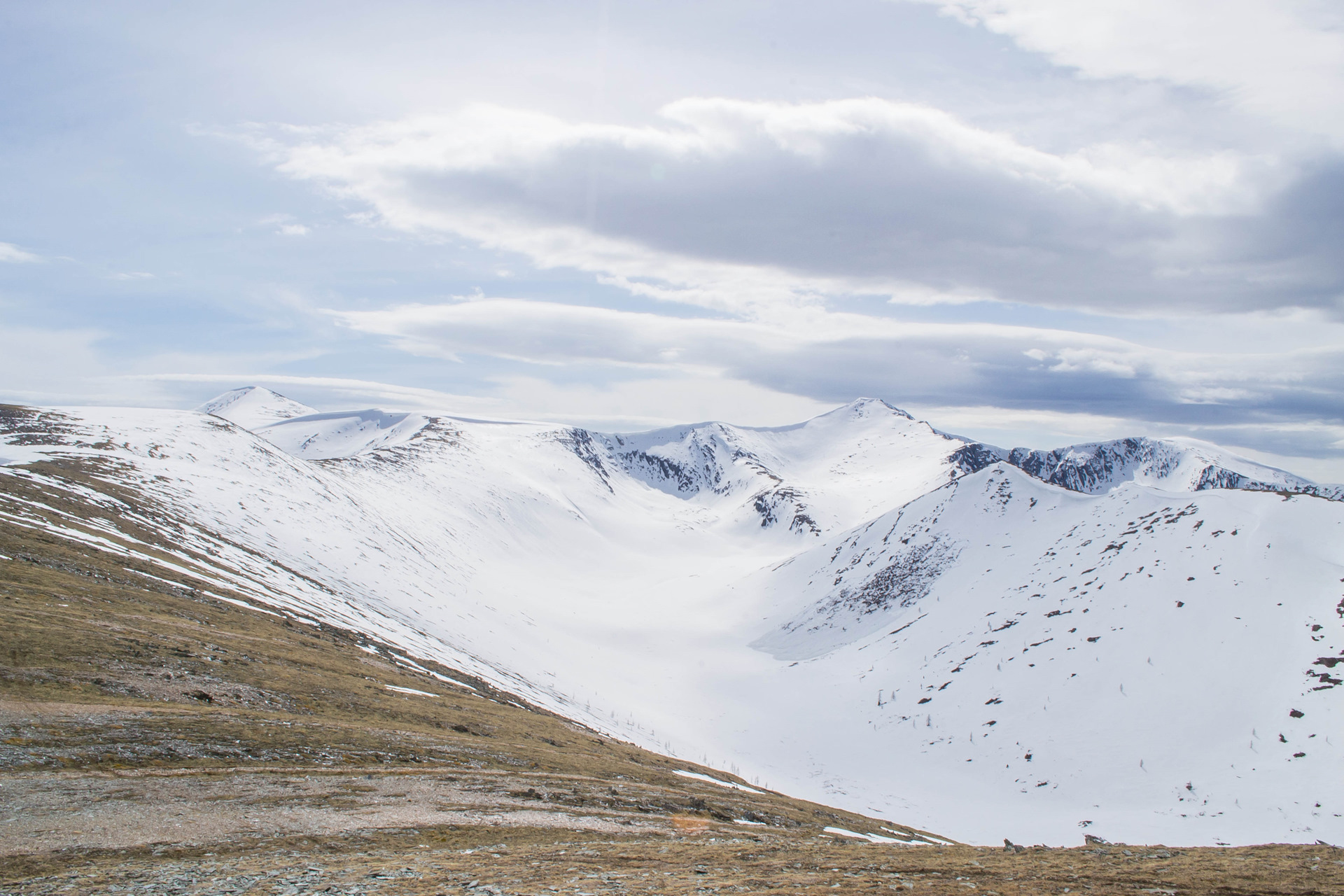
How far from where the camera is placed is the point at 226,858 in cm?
1214

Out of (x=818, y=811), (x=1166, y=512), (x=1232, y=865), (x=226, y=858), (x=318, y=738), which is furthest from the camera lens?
(x=1166, y=512)

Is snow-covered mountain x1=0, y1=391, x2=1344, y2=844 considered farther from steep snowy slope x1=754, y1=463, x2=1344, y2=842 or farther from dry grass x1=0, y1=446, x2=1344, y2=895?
dry grass x1=0, y1=446, x2=1344, y2=895

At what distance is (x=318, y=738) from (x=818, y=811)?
21.4 m

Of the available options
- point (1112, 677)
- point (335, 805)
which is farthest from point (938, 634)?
point (335, 805)

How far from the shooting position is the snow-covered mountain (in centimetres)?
3812

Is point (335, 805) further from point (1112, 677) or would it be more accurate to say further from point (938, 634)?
point (938, 634)

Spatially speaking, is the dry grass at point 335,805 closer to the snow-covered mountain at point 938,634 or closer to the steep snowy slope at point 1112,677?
the steep snowy slope at point 1112,677

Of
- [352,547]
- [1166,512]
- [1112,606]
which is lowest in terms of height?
[352,547]

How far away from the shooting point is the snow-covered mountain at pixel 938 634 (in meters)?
38.1

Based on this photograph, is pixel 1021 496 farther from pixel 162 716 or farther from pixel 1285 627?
pixel 162 716

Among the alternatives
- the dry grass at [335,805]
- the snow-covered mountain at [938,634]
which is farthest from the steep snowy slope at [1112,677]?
the dry grass at [335,805]

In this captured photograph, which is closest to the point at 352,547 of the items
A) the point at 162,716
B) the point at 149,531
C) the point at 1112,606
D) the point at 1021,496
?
the point at 149,531

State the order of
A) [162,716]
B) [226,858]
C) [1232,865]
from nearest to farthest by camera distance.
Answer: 1. [226,858]
2. [1232,865]
3. [162,716]

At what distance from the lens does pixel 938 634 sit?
6400 centimetres
